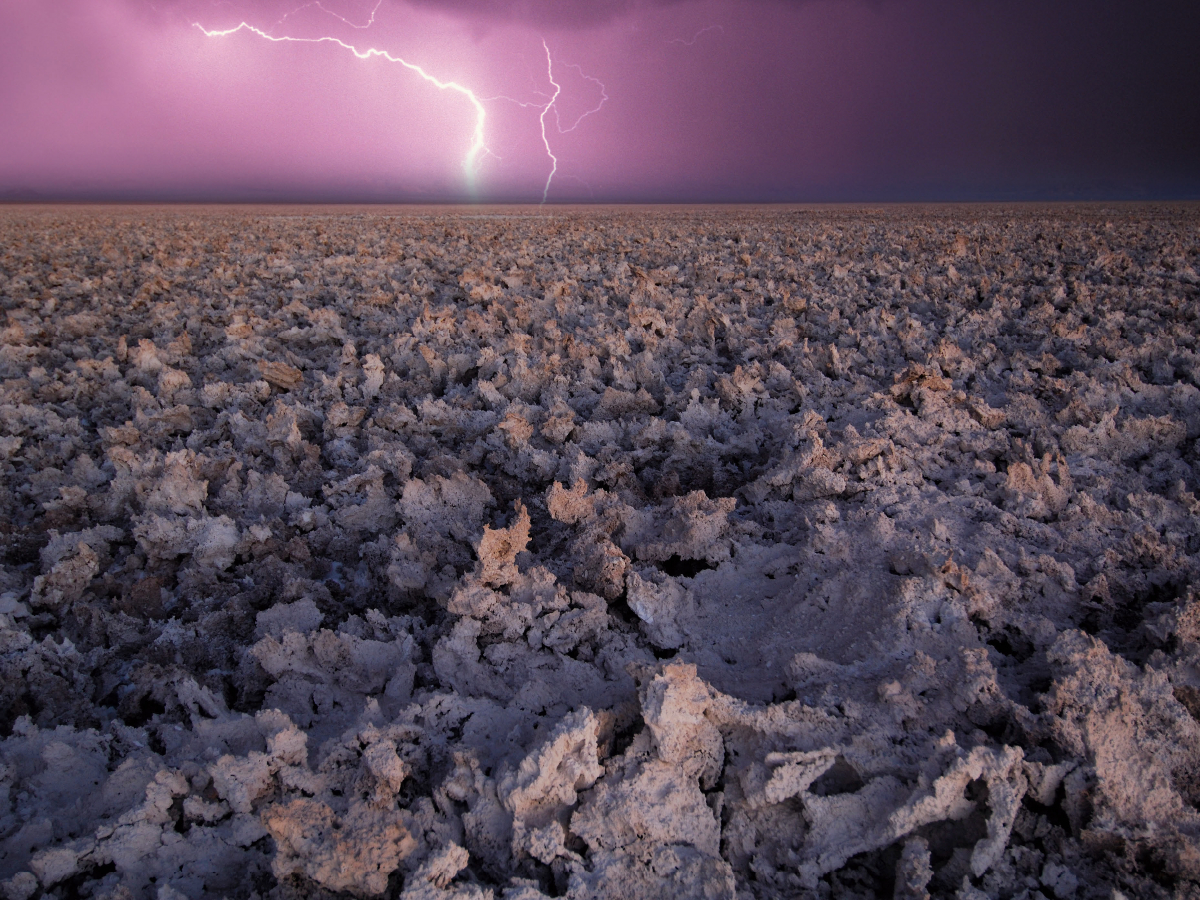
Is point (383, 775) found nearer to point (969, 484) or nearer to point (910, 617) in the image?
point (910, 617)

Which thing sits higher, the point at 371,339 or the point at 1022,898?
the point at 371,339

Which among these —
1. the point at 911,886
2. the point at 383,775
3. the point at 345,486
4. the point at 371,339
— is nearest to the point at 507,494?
the point at 345,486

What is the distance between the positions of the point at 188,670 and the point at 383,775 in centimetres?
89

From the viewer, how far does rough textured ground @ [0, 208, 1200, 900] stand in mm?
1199

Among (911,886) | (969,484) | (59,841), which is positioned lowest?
(59,841)

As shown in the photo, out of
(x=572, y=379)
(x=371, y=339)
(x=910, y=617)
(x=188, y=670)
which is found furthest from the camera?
(x=371, y=339)

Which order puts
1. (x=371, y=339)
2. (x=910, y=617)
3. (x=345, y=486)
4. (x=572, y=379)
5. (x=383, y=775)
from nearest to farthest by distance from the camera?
(x=383, y=775) < (x=910, y=617) < (x=345, y=486) < (x=572, y=379) < (x=371, y=339)

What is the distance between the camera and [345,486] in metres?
2.66

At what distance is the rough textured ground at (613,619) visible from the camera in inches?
47.2

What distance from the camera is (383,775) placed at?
1.30 metres

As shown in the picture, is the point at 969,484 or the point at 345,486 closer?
the point at 969,484

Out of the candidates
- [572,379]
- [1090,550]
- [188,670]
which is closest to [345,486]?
[188,670]

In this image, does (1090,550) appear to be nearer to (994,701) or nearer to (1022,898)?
(994,701)

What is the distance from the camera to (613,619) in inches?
71.9
